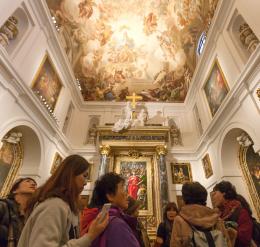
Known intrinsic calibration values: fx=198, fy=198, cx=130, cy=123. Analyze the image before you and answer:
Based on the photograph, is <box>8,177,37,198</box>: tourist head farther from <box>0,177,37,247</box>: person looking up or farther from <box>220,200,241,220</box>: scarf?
<box>220,200,241,220</box>: scarf

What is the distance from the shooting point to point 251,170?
697 centimetres

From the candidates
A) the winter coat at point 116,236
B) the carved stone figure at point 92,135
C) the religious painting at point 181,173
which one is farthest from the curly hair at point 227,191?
the carved stone figure at point 92,135

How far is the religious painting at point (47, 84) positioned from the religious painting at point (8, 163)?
203 cm

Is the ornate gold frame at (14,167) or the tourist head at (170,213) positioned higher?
the ornate gold frame at (14,167)

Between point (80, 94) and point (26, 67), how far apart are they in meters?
5.14

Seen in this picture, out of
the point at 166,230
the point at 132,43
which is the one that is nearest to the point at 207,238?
the point at 166,230

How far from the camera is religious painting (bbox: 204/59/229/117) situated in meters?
7.86

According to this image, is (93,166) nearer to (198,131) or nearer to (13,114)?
(13,114)

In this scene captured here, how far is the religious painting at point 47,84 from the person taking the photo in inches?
299

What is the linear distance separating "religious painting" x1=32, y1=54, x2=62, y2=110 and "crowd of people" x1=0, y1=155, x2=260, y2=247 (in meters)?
5.74

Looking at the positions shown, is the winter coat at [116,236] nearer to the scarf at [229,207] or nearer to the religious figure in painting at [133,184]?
the scarf at [229,207]

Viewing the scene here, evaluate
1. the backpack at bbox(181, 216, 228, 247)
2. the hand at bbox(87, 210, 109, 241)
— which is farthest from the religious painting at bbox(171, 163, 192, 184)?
the hand at bbox(87, 210, 109, 241)

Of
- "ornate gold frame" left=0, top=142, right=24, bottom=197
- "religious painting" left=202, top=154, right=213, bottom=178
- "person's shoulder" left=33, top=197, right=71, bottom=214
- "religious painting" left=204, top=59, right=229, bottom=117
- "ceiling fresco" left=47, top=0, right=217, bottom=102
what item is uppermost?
"ceiling fresco" left=47, top=0, right=217, bottom=102

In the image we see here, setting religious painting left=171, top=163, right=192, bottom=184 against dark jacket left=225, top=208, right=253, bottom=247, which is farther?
religious painting left=171, top=163, right=192, bottom=184
